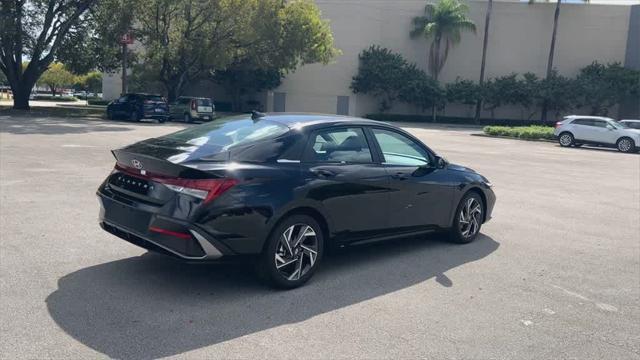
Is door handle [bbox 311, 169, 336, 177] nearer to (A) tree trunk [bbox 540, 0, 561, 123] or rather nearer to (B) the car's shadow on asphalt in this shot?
(B) the car's shadow on asphalt

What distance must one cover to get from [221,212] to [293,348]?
1.24 meters

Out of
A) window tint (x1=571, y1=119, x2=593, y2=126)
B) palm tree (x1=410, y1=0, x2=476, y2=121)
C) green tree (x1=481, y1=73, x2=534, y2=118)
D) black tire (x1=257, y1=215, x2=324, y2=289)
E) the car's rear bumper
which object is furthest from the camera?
palm tree (x1=410, y1=0, x2=476, y2=121)

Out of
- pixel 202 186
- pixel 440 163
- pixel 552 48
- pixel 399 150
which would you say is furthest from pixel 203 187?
pixel 552 48

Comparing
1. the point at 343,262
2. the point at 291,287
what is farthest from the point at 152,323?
the point at 343,262

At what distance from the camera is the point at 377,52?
50.8 meters

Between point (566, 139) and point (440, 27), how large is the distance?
2587 centimetres

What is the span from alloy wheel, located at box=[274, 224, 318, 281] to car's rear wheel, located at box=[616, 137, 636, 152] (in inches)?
985

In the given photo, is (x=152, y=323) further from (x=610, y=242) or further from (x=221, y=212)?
(x=610, y=242)

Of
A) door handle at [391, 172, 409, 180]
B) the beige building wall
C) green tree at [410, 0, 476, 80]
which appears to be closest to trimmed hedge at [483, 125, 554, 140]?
the beige building wall

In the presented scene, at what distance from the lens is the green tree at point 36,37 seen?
1260 inches

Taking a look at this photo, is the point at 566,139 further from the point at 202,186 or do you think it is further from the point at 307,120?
the point at 202,186

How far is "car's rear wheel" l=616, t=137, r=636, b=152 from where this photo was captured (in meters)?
25.9

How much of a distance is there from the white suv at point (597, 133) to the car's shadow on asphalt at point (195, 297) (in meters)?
23.1

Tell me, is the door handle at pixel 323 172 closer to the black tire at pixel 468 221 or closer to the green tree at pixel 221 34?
the black tire at pixel 468 221
